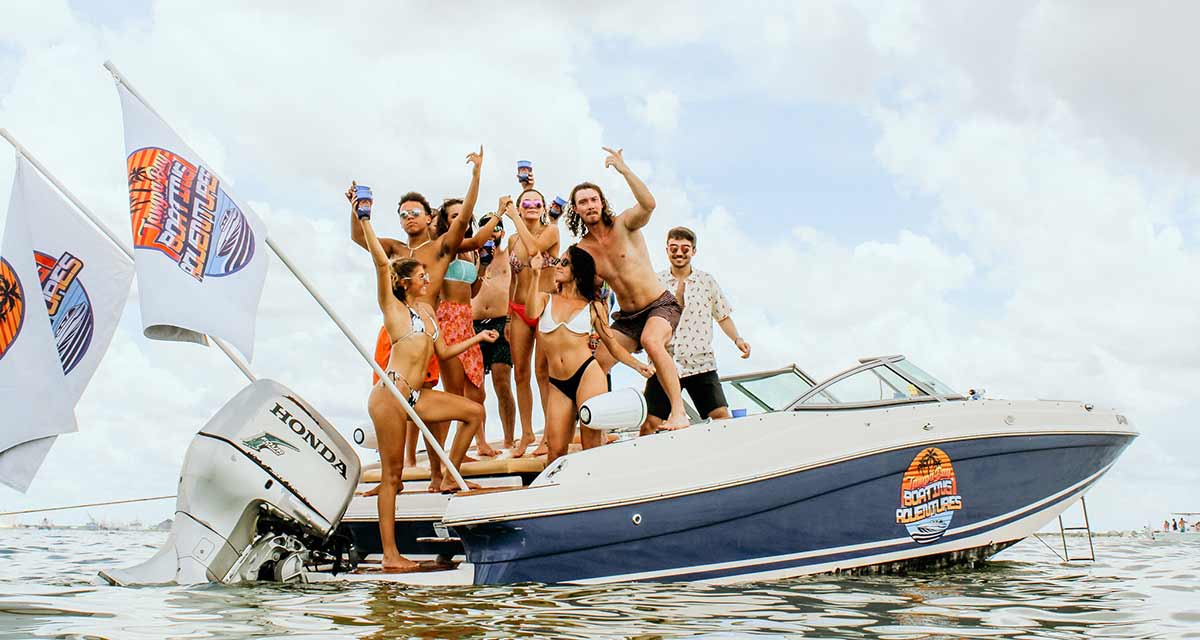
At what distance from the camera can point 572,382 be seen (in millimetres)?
6914

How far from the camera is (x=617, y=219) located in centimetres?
724

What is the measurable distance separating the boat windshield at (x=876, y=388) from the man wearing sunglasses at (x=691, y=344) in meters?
0.68

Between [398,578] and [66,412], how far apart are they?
237 centimetres

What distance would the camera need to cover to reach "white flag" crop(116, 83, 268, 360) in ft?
18.9

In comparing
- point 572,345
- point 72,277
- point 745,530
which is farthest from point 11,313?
point 745,530

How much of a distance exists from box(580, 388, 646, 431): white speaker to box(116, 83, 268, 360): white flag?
204 cm

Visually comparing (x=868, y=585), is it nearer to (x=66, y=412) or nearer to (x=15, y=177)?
(x=66, y=412)

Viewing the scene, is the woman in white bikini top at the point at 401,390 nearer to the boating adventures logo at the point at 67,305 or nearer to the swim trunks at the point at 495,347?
the swim trunks at the point at 495,347

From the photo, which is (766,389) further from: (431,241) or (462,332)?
(431,241)

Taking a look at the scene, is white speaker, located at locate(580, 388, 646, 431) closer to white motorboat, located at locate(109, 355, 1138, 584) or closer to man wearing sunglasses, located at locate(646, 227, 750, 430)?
white motorboat, located at locate(109, 355, 1138, 584)

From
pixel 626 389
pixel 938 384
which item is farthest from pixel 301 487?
pixel 938 384

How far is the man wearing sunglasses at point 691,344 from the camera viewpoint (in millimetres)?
7340

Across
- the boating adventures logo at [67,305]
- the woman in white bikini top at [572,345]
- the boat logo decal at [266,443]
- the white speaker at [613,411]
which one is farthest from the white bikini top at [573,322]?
the boating adventures logo at [67,305]

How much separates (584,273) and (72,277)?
3.37 m
